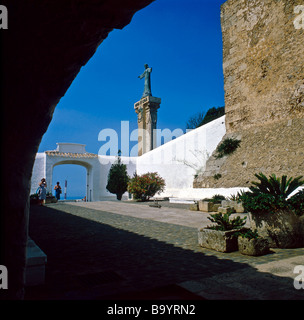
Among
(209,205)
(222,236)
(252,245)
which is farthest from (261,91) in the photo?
(252,245)

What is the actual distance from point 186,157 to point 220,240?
13677mm

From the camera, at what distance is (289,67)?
34.7 ft

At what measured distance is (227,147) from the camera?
12.5 meters

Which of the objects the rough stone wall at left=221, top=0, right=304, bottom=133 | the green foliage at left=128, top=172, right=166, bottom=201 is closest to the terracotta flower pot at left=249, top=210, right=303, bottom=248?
the rough stone wall at left=221, top=0, right=304, bottom=133

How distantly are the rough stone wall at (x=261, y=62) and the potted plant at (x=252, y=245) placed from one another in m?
7.73

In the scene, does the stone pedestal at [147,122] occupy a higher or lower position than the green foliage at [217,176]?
higher

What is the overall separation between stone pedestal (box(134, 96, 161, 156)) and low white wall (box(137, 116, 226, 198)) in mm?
2807

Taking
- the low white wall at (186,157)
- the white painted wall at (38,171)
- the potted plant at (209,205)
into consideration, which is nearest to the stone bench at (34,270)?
the potted plant at (209,205)

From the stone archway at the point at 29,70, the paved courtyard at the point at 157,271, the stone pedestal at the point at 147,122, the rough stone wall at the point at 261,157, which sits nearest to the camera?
the stone archway at the point at 29,70

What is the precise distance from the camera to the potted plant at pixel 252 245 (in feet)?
12.8

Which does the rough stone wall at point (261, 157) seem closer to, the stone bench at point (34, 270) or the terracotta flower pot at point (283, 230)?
the terracotta flower pot at point (283, 230)

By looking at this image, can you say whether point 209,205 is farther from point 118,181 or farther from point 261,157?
point 118,181

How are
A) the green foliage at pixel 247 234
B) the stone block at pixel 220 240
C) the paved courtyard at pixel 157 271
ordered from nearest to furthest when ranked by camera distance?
the paved courtyard at pixel 157 271, the green foliage at pixel 247 234, the stone block at pixel 220 240
